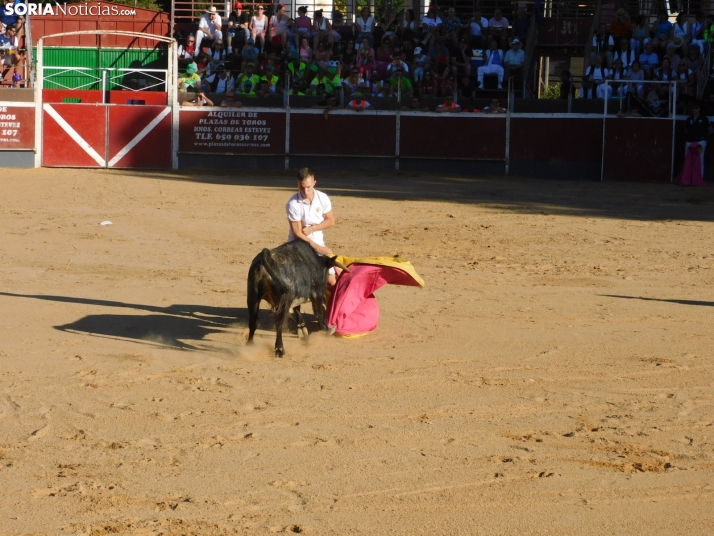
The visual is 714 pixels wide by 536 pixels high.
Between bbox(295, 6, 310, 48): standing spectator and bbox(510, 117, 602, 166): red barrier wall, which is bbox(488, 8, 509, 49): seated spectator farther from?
bbox(295, 6, 310, 48): standing spectator

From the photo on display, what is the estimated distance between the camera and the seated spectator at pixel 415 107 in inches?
810

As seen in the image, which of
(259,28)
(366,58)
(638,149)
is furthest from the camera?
(259,28)

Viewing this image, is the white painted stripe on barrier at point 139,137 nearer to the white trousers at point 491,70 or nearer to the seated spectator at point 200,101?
the seated spectator at point 200,101

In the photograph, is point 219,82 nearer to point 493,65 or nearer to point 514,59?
point 493,65

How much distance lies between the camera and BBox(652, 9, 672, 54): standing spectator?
72.2 feet

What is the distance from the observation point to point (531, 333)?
812 centimetres

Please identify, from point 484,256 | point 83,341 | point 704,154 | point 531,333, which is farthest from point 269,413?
point 704,154

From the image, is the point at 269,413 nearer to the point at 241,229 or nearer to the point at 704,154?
the point at 241,229

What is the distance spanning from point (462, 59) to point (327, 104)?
424 cm

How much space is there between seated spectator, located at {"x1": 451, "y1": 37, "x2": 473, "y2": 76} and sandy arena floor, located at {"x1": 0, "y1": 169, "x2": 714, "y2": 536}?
10.4m

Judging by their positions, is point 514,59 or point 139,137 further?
point 514,59

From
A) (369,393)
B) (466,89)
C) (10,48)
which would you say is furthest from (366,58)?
(369,393)

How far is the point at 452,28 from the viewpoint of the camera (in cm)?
2386

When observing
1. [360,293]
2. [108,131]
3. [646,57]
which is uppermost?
[646,57]
